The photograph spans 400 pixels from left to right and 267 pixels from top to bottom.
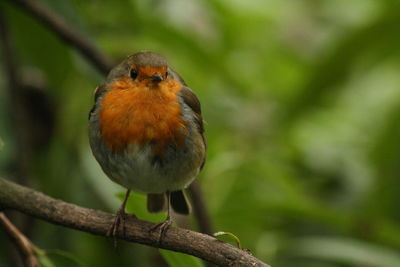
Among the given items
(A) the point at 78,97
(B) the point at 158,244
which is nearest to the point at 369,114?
(A) the point at 78,97

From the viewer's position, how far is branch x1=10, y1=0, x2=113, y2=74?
417cm

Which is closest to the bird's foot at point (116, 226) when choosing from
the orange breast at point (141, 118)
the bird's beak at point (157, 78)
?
the orange breast at point (141, 118)

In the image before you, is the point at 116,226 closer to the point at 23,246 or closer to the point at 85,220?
the point at 85,220

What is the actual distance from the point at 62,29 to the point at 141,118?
2.72 feet

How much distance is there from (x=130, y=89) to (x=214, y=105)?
5.69 feet

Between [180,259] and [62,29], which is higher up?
[62,29]

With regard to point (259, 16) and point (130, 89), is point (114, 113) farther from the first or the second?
point (259, 16)

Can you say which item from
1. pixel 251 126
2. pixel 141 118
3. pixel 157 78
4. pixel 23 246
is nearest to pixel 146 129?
pixel 141 118

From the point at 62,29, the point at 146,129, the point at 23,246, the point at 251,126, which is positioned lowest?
the point at 23,246

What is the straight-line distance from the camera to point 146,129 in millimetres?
3660

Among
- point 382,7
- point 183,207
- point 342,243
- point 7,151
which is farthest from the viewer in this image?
point 382,7

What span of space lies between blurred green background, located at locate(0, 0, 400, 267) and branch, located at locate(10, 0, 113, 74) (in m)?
0.22

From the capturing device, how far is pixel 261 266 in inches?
107

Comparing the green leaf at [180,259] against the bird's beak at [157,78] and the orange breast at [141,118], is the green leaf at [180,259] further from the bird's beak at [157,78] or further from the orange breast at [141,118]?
the bird's beak at [157,78]
